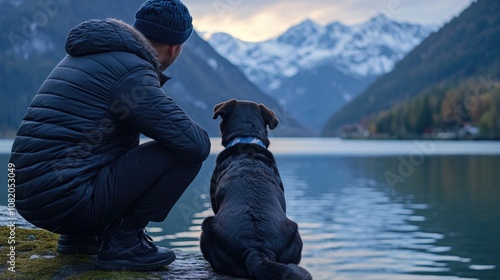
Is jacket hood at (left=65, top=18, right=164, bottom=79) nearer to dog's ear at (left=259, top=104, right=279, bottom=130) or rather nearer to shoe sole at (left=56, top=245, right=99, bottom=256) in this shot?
shoe sole at (left=56, top=245, right=99, bottom=256)

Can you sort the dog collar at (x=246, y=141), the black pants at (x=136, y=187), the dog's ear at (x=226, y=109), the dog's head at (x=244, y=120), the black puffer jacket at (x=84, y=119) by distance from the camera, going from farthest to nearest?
the dog's ear at (x=226, y=109) < the dog's head at (x=244, y=120) < the dog collar at (x=246, y=141) < the black pants at (x=136, y=187) < the black puffer jacket at (x=84, y=119)

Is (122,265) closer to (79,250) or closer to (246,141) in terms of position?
(79,250)

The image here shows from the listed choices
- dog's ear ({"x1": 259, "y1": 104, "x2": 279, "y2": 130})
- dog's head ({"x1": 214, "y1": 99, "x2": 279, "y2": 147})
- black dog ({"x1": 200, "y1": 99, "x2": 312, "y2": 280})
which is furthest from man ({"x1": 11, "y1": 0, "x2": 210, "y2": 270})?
dog's ear ({"x1": 259, "y1": 104, "x2": 279, "y2": 130})

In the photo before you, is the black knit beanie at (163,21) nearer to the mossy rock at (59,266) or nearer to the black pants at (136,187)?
the black pants at (136,187)

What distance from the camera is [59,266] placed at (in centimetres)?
548

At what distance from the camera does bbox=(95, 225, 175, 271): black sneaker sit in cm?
525

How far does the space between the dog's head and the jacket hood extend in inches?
89.8

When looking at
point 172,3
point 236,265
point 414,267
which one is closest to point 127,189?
point 236,265

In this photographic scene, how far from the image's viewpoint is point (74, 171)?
4.75m

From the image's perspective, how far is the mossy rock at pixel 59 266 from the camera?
5.23m

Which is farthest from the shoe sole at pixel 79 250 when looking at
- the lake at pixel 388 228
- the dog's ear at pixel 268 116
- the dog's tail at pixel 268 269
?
the lake at pixel 388 228

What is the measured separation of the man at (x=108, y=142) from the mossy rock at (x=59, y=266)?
0.59 ft

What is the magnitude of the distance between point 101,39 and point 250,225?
1.95 meters

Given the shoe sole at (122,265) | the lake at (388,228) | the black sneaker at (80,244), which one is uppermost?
the black sneaker at (80,244)
